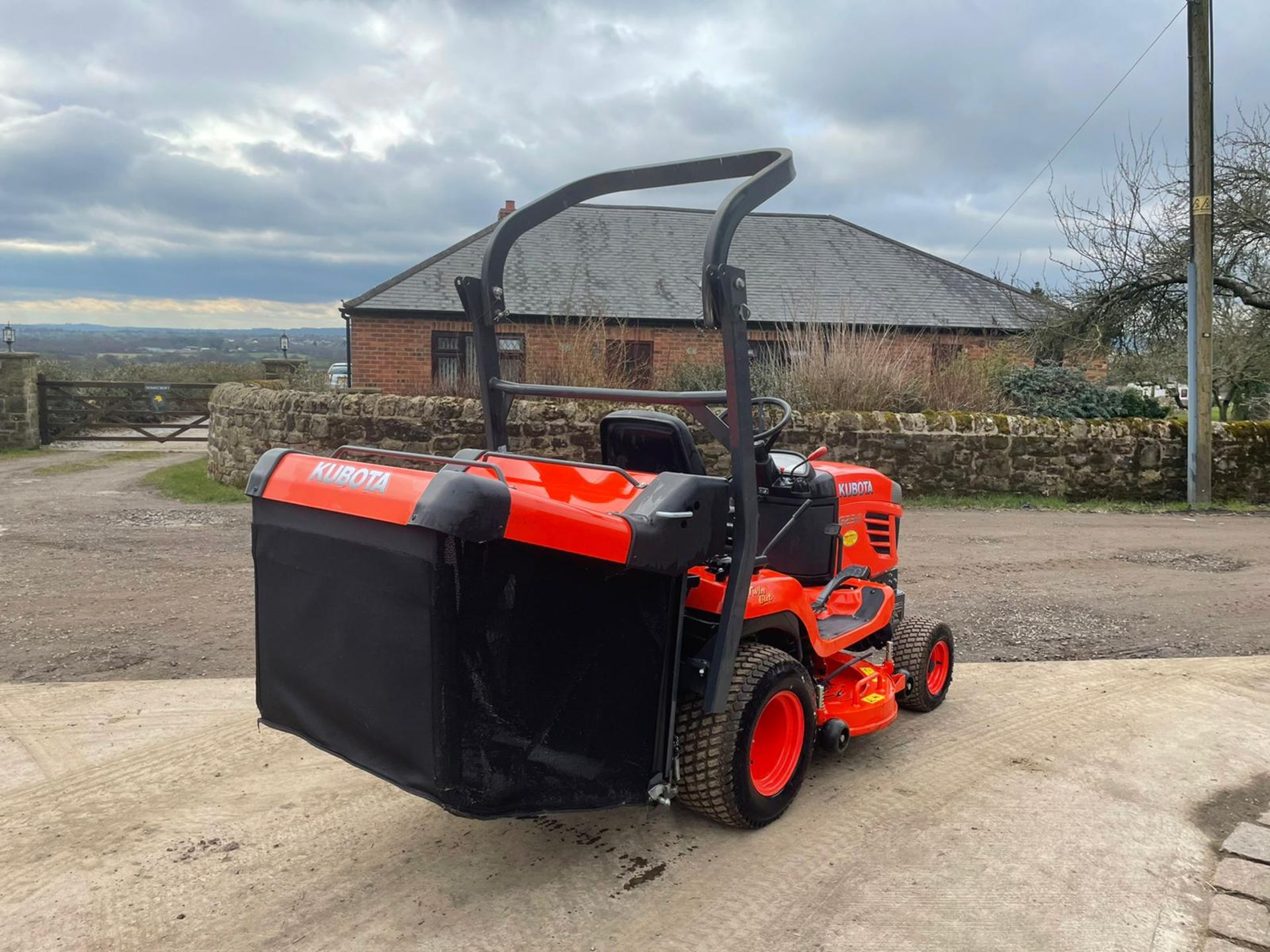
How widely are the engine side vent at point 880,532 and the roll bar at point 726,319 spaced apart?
1703 mm

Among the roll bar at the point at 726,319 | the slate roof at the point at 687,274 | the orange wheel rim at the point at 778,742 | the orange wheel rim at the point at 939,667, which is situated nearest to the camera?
the roll bar at the point at 726,319

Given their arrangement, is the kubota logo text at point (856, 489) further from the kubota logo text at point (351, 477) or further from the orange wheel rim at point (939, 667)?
the kubota logo text at point (351, 477)

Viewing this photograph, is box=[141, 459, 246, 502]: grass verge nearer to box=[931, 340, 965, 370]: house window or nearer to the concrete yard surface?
the concrete yard surface

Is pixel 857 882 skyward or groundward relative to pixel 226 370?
groundward

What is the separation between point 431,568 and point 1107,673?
4.21 metres

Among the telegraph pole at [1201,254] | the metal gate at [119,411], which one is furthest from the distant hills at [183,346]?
the telegraph pole at [1201,254]

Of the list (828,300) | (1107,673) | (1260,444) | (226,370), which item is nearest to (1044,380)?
(1260,444)

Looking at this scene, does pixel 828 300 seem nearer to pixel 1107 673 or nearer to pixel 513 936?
pixel 1107 673

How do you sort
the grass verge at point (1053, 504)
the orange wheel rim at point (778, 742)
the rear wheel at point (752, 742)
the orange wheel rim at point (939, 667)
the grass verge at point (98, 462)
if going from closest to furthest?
the rear wheel at point (752, 742), the orange wheel rim at point (778, 742), the orange wheel rim at point (939, 667), the grass verge at point (1053, 504), the grass verge at point (98, 462)

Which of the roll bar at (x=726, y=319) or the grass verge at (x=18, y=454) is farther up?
the roll bar at (x=726, y=319)

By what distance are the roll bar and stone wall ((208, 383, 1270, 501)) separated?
7.62 metres

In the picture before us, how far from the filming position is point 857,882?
3.02 m

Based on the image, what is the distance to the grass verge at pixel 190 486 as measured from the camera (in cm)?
1151

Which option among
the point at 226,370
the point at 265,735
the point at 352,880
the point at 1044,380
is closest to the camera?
the point at 352,880
